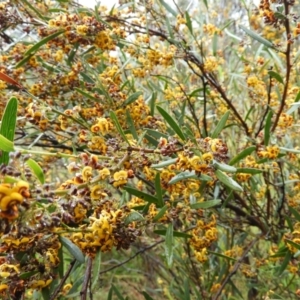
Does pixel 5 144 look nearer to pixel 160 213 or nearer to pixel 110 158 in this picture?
pixel 110 158

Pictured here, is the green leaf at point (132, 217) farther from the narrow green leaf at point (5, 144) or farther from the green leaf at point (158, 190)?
the narrow green leaf at point (5, 144)

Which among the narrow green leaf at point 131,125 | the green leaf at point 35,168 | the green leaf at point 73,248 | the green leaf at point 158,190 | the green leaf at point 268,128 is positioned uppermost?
the green leaf at point 268,128

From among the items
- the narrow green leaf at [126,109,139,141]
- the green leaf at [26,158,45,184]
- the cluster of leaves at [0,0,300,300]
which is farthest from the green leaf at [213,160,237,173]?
the green leaf at [26,158,45,184]

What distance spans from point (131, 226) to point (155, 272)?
213cm

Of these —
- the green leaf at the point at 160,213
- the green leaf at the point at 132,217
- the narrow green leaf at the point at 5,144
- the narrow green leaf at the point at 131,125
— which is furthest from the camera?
the narrow green leaf at the point at 131,125

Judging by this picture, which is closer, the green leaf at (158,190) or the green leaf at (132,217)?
the green leaf at (132,217)

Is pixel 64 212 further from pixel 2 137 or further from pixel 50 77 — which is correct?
pixel 50 77

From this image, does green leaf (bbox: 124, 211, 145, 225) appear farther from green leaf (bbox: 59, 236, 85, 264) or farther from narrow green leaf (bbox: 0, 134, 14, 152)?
narrow green leaf (bbox: 0, 134, 14, 152)

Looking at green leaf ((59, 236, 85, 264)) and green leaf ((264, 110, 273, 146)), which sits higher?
green leaf ((264, 110, 273, 146))

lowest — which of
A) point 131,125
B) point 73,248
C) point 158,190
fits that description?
point 73,248

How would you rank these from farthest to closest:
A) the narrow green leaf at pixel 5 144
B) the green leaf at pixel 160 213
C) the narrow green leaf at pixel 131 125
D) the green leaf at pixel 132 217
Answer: the narrow green leaf at pixel 131 125 → the green leaf at pixel 160 213 → the green leaf at pixel 132 217 → the narrow green leaf at pixel 5 144

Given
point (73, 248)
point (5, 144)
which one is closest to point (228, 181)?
point (73, 248)

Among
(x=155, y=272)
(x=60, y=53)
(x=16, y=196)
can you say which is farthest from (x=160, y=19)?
(x=155, y=272)

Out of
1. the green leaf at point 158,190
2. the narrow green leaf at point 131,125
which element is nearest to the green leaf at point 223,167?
the green leaf at point 158,190
